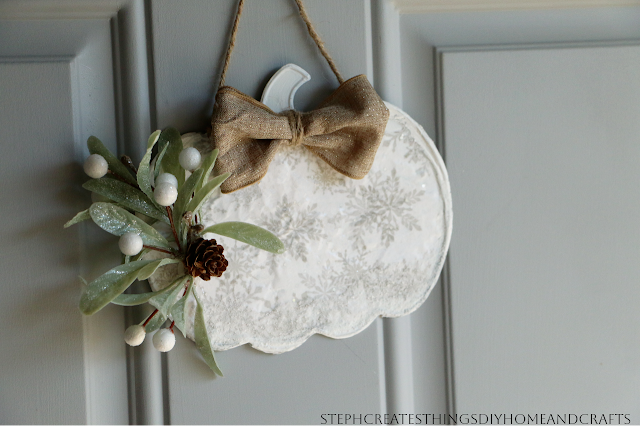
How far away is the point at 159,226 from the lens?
49cm

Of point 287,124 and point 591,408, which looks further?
point 591,408

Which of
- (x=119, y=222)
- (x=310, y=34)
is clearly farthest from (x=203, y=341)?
(x=310, y=34)

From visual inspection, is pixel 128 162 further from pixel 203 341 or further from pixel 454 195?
pixel 454 195

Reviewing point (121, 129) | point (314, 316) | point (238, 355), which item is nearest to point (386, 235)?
point (314, 316)

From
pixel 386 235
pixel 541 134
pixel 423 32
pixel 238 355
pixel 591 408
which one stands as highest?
pixel 423 32

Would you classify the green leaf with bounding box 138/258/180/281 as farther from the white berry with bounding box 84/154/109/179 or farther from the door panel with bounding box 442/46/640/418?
the door panel with bounding box 442/46/640/418

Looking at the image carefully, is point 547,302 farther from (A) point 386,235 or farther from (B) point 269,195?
(B) point 269,195

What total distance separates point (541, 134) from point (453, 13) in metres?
→ 0.19

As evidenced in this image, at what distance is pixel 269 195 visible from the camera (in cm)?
51

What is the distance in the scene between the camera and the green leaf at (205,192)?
434 mm

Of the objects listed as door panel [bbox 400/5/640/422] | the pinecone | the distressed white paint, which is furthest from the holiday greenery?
door panel [bbox 400/5/640/422]

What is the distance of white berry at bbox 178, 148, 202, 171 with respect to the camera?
454mm

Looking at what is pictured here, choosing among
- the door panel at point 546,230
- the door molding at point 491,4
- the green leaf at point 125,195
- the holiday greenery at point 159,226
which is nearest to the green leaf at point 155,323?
the holiday greenery at point 159,226

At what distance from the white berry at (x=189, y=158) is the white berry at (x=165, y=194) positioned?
34 millimetres
